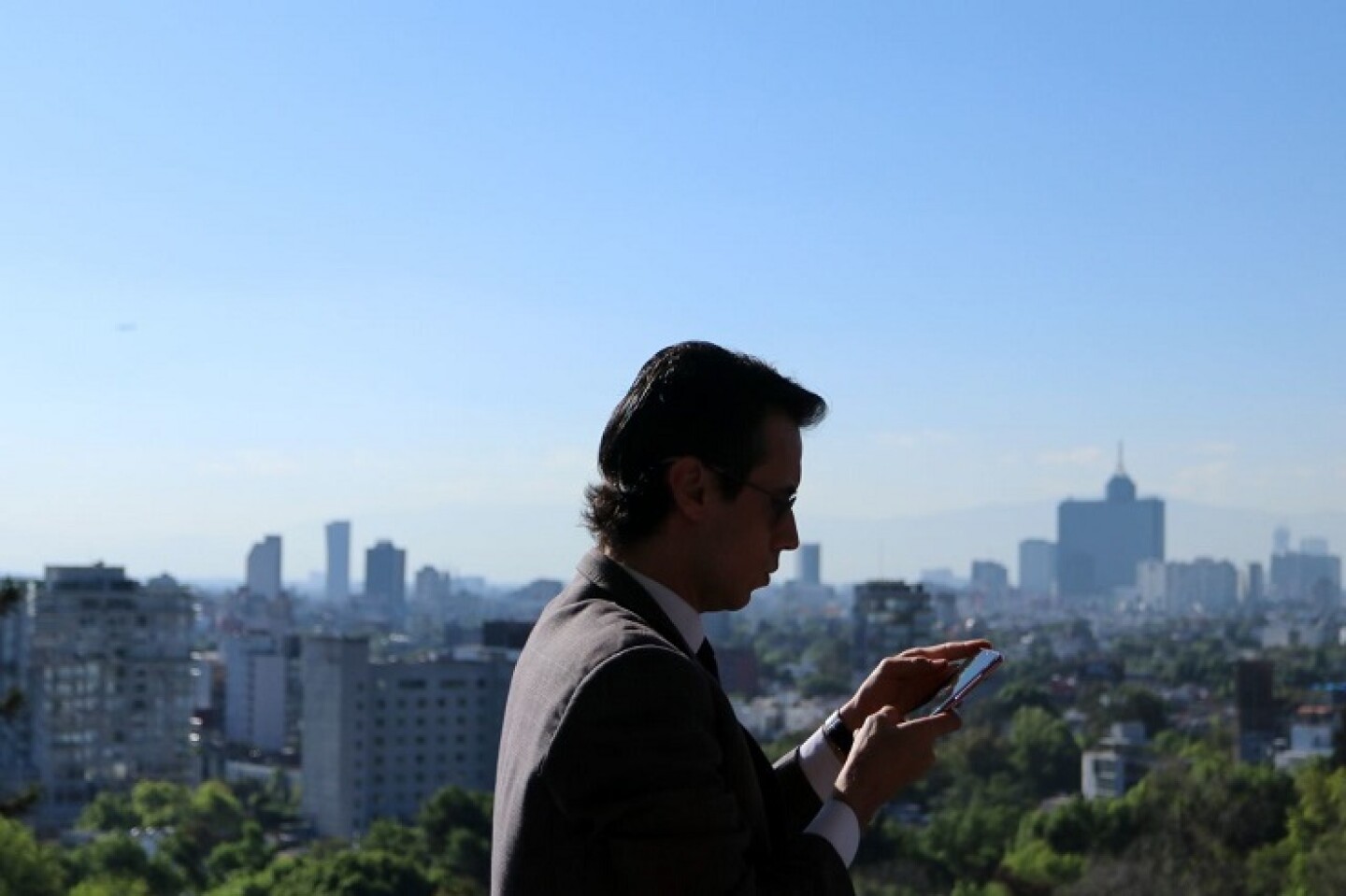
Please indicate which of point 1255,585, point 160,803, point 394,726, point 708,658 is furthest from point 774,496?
point 1255,585

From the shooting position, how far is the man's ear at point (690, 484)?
1.11 metres

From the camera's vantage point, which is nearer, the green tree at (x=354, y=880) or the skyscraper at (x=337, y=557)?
the green tree at (x=354, y=880)

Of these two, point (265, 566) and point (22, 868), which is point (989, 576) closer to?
point (265, 566)

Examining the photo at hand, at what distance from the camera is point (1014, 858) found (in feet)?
61.4

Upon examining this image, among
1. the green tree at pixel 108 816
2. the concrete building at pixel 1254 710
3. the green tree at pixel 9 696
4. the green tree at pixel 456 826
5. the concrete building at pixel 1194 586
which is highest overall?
the concrete building at pixel 1194 586

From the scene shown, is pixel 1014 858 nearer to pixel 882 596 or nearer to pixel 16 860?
pixel 16 860

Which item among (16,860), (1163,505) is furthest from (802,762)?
(1163,505)

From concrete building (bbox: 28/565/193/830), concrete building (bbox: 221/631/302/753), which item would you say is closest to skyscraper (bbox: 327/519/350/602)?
concrete building (bbox: 221/631/302/753)

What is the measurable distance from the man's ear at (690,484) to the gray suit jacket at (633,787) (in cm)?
7

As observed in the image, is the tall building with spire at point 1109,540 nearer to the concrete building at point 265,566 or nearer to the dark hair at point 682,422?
the concrete building at point 265,566

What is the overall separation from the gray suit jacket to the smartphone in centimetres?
20

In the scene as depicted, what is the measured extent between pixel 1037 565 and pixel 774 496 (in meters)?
119

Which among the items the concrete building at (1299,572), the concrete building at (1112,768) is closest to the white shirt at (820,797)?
the concrete building at (1112,768)

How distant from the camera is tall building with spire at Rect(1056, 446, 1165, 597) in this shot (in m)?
110
